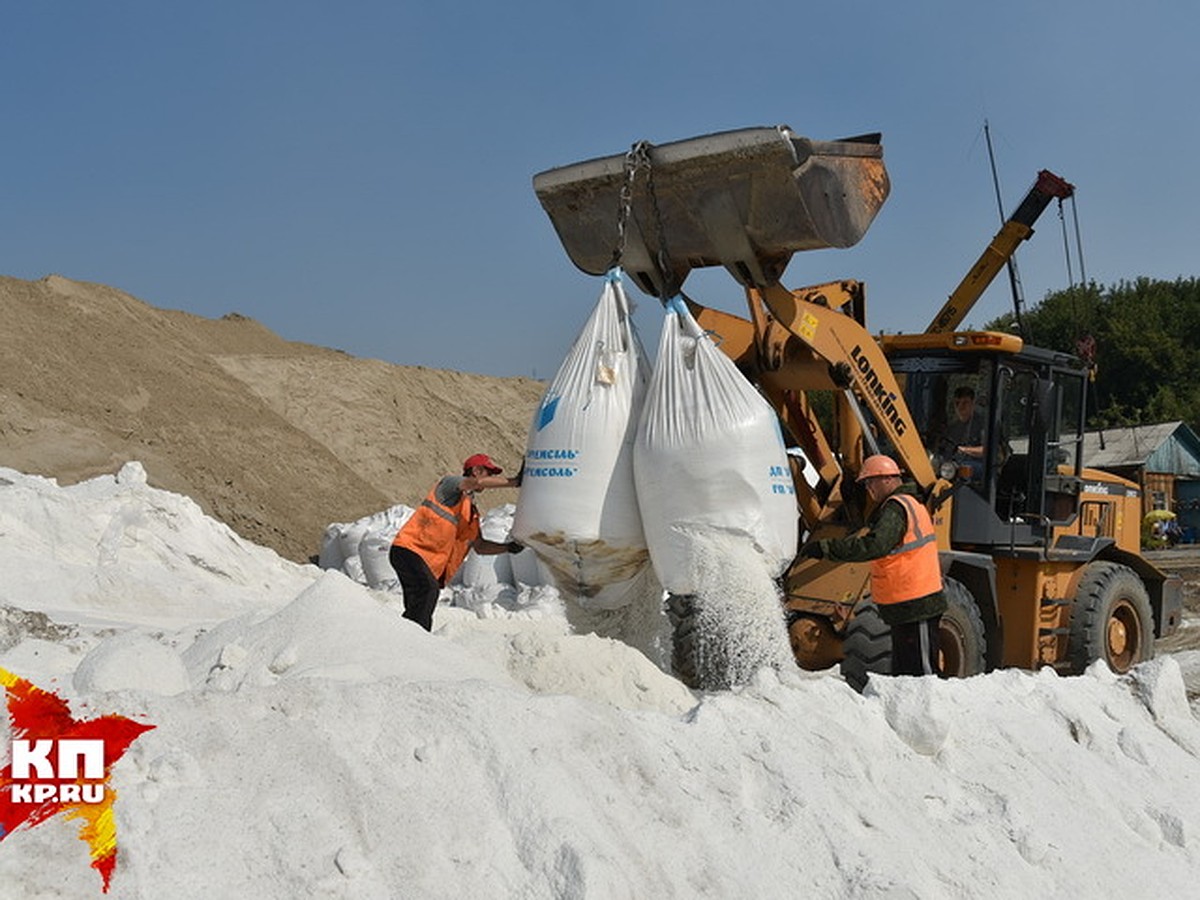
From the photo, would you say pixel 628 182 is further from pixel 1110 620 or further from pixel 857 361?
pixel 1110 620

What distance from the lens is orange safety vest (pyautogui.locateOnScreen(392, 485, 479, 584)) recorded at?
6.08 metres

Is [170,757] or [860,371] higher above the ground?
[860,371]

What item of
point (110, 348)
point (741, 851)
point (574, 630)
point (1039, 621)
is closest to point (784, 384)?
point (574, 630)

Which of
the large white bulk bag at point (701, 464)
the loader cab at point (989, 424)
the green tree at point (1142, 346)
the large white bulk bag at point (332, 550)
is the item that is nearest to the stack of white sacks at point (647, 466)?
the large white bulk bag at point (701, 464)

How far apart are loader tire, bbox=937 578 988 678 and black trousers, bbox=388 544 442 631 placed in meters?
2.56

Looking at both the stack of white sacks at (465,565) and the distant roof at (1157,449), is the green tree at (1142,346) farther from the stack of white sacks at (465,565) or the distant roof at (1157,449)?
the stack of white sacks at (465,565)

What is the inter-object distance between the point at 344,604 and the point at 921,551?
8.12 feet

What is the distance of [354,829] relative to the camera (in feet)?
9.96

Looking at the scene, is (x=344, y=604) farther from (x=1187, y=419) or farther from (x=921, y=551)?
(x=1187, y=419)

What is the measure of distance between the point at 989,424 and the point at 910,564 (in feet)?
5.65

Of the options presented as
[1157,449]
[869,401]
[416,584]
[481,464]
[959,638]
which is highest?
[869,401]

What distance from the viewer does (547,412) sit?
4875 millimetres

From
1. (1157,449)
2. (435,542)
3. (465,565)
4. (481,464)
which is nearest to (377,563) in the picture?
(465,565)

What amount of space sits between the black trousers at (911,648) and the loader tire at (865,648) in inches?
7.2
